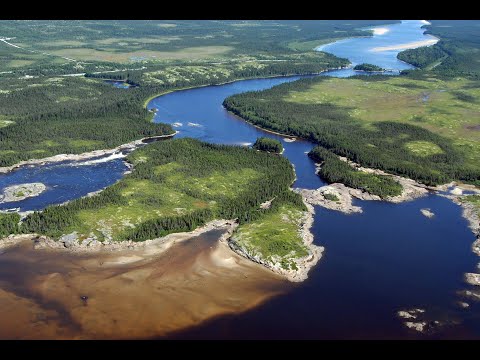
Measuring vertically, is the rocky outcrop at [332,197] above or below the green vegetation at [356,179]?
below

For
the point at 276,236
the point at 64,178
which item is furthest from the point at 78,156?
the point at 276,236

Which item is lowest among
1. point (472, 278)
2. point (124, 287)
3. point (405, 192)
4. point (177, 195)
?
point (472, 278)

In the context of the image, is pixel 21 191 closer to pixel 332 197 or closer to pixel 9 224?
pixel 9 224

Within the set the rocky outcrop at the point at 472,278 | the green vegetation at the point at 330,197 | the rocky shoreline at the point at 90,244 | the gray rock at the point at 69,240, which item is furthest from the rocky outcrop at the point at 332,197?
the gray rock at the point at 69,240

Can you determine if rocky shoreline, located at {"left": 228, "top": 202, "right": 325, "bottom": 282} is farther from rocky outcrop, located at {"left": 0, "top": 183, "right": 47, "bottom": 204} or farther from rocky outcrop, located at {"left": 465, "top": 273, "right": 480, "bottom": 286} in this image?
rocky outcrop, located at {"left": 0, "top": 183, "right": 47, "bottom": 204}

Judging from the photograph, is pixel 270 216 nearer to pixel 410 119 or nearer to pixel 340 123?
pixel 340 123

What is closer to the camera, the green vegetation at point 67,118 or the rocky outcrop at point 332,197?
the rocky outcrop at point 332,197

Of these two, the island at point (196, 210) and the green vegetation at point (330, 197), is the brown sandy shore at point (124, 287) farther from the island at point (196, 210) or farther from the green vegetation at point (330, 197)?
the green vegetation at point (330, 197)
